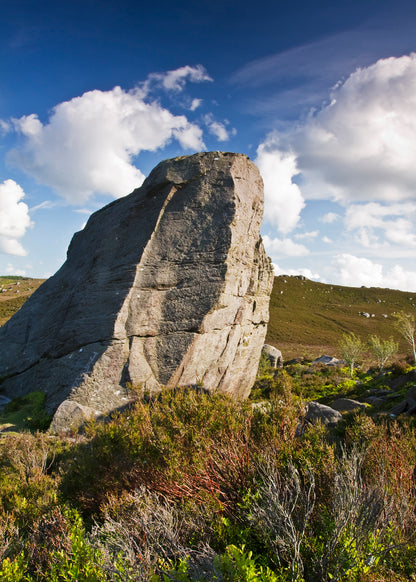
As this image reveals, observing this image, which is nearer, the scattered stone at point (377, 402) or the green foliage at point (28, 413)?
the green foliage at point (28, 413)

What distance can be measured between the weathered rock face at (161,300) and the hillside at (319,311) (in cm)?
4234

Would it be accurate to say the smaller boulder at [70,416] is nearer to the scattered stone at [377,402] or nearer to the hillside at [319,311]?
the scattered stone at [377,402]

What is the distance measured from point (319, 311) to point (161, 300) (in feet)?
298

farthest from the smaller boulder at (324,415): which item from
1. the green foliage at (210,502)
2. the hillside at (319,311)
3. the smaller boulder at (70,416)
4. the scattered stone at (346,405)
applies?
the hillside at (319,311)

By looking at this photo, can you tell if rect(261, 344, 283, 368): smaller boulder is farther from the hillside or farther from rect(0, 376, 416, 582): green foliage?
rect(0, 376, 416, 582): green foliage

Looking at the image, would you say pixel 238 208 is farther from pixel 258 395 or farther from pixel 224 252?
pixel 258 395

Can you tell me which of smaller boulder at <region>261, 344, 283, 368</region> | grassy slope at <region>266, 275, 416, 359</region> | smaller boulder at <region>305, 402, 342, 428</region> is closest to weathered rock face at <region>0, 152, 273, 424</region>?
smaller boulder at <region>305, 402, 342, 428</region>

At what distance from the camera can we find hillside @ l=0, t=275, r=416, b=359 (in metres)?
71.1

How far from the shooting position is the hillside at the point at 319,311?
71125mm

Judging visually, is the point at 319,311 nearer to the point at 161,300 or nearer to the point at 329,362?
the point at 329,362

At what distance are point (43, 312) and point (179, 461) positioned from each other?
52.6 ft

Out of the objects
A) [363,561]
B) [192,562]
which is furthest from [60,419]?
[363,561]

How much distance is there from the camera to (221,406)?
→ 7.81 metres

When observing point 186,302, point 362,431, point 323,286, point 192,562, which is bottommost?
point 192,562
